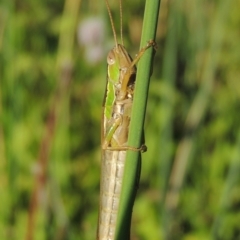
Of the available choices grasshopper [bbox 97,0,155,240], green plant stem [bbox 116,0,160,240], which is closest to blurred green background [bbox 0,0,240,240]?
grasshopper [bbox 97,0,155,240]

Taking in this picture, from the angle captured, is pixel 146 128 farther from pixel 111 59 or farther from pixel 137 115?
pixel 137 115

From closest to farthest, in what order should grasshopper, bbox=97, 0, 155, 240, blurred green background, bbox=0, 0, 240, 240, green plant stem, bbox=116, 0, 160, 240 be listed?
green plant stem, bbox=116, 0, 160, 240 → grasshopper, bbox=97, 0, 155, 240 → blurred green background, bbox=0, 0, 240, 240

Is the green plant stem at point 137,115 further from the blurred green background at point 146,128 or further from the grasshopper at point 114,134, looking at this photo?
the blurred green background at point 146,128

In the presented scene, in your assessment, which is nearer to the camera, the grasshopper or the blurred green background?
the grasshopper

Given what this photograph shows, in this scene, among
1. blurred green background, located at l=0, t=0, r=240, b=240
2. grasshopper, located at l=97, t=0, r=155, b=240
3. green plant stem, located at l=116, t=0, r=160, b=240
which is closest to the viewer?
green plant stem, located at l=116, t=0, r=160, b=240

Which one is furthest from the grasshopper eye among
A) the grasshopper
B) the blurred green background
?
the blurred green background

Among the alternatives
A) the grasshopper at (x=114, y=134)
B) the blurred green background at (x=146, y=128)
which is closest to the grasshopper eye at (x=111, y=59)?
the grasshopper at (x=114, y=134)

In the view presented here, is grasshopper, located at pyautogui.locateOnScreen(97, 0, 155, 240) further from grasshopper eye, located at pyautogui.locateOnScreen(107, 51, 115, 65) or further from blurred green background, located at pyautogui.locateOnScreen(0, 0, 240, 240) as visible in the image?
blurred green background, located at pyautogui.locateOnScreen(0, 0, 240, 240)

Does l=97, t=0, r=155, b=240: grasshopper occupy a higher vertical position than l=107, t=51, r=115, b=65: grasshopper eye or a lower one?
lower
